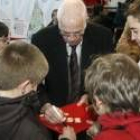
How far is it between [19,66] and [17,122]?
279 mm

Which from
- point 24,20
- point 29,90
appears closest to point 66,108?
point 29,90

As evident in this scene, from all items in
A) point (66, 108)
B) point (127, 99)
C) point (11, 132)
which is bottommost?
point (66, 108)

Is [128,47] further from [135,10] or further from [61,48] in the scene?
[135,10]

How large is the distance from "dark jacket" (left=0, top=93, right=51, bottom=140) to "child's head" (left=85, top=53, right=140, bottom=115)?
0.39 meters

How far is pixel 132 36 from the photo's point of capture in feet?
8.01

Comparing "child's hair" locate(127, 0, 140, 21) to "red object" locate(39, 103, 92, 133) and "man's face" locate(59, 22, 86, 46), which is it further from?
"red object" locate(39, 103, 92, 133)

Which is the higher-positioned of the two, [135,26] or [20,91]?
[135,26]

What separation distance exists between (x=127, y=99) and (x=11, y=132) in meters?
0.61

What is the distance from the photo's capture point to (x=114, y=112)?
170cm

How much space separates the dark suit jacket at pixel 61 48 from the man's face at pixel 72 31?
0.49ft

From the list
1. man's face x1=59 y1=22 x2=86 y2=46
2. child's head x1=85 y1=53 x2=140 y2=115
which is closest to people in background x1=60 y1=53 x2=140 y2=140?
child's head x1=85 y1=53 x2=140 y2=115

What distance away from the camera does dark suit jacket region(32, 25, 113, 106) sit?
2.85m

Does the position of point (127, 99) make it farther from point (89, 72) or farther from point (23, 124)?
point (23, 124)

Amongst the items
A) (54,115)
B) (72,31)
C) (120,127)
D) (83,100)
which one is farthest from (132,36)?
(120,127)
